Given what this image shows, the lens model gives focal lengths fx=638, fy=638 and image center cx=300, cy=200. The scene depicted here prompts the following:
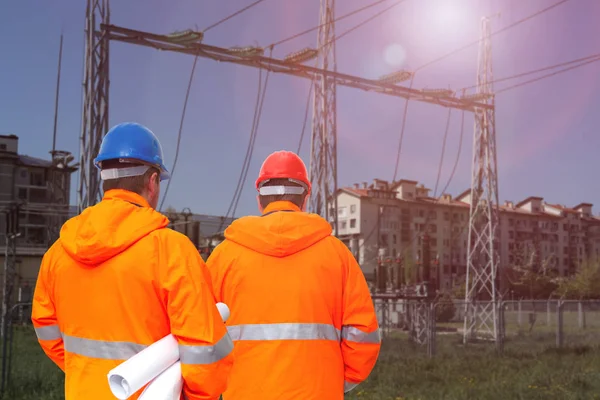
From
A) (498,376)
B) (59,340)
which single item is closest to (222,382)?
(59,340)

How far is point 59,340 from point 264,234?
1.17 meters

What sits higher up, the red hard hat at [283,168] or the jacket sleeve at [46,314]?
the red hard hat at [283,168]

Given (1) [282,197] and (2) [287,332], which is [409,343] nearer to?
(1) [282,197]

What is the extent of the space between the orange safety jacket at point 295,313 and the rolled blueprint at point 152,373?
106cm

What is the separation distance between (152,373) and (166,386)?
0.24 feet

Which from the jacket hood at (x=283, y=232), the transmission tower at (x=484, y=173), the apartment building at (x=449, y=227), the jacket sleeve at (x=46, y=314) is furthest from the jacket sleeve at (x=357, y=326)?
the apartment building at (x=449, y=227)

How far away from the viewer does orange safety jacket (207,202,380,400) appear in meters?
3.42

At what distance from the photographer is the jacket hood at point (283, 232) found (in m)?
3.49

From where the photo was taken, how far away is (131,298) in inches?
102

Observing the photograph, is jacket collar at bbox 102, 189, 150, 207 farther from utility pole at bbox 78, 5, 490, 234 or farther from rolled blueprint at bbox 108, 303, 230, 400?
utility pole at bbox 78, 5, 490, 234

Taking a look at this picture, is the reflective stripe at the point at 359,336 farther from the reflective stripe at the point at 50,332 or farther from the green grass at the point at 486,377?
the green grass at the point at 486,377

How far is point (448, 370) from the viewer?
1320 cm

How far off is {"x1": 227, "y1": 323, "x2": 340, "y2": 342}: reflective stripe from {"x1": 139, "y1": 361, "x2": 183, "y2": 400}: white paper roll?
1093mm

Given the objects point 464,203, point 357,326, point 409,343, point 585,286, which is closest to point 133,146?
point 357,326
